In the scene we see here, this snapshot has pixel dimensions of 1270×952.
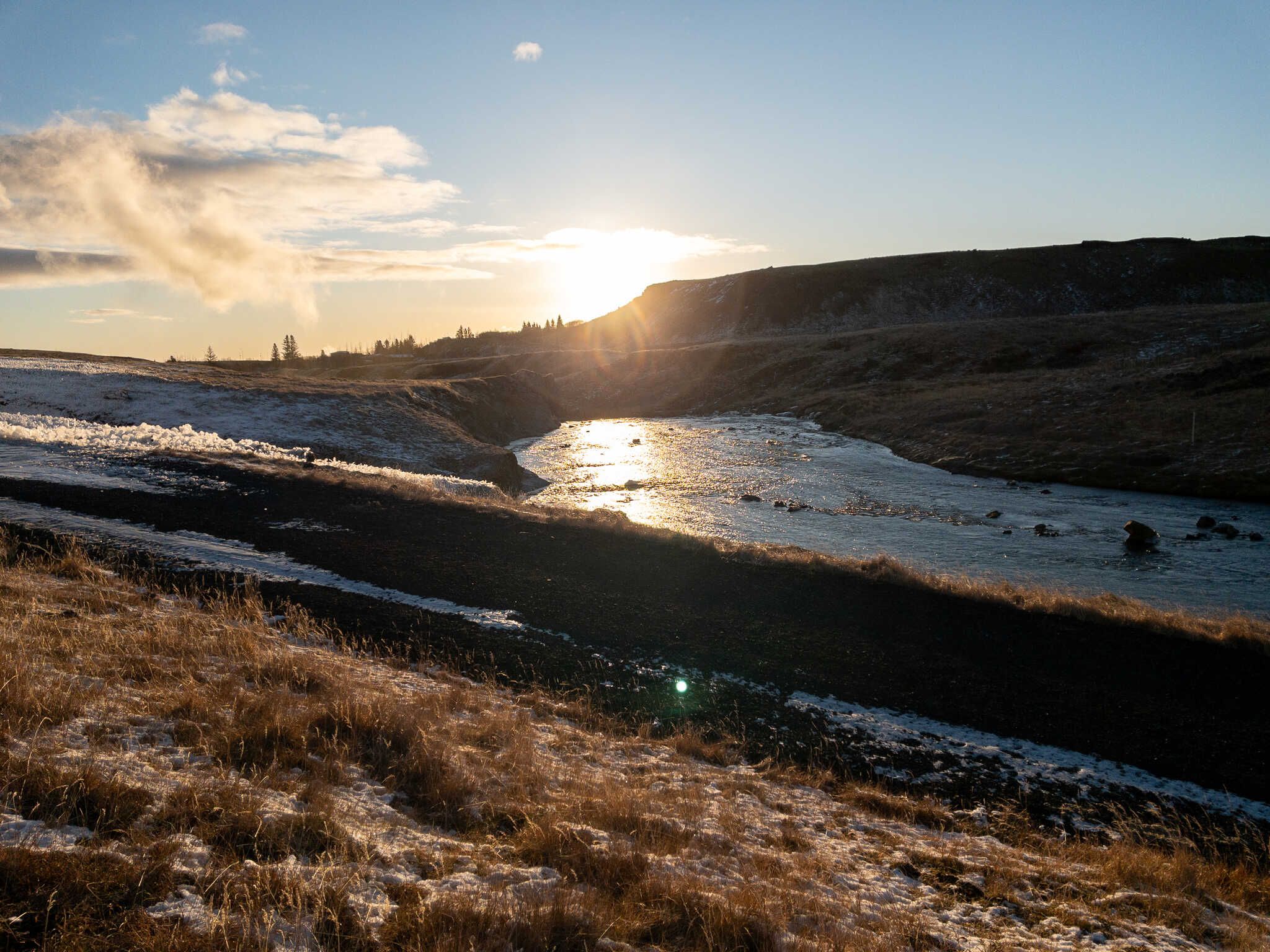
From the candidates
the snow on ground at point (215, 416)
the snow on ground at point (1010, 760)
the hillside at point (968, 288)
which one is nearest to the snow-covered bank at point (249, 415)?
the snow on ground at point (215, 416)

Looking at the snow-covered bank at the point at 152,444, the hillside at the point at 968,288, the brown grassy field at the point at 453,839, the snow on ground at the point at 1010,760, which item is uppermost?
the hillside at the point at 968,288

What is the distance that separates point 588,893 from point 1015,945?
132 inches

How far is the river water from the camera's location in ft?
78.1

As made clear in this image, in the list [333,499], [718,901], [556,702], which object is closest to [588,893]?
[718,901]

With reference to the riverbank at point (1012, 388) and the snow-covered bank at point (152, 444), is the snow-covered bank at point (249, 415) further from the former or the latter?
the riverbank at point (1012, 388)

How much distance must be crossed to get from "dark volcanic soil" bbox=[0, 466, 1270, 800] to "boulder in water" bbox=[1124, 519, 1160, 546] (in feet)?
50.0

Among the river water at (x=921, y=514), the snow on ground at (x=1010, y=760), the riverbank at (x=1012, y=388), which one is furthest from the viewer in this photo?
the riverbank at (x=1012, y=388)

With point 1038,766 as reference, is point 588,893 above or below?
above

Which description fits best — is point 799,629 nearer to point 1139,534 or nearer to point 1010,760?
point 1010,760

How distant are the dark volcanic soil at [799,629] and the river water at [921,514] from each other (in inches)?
331

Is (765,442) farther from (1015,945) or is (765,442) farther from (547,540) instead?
(1015,945)

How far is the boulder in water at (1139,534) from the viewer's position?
27172 millimetres

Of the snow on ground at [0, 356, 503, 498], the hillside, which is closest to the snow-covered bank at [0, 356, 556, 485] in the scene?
the snow on ground at [0, 356, 503, 498]

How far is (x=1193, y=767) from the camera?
33.3ft
